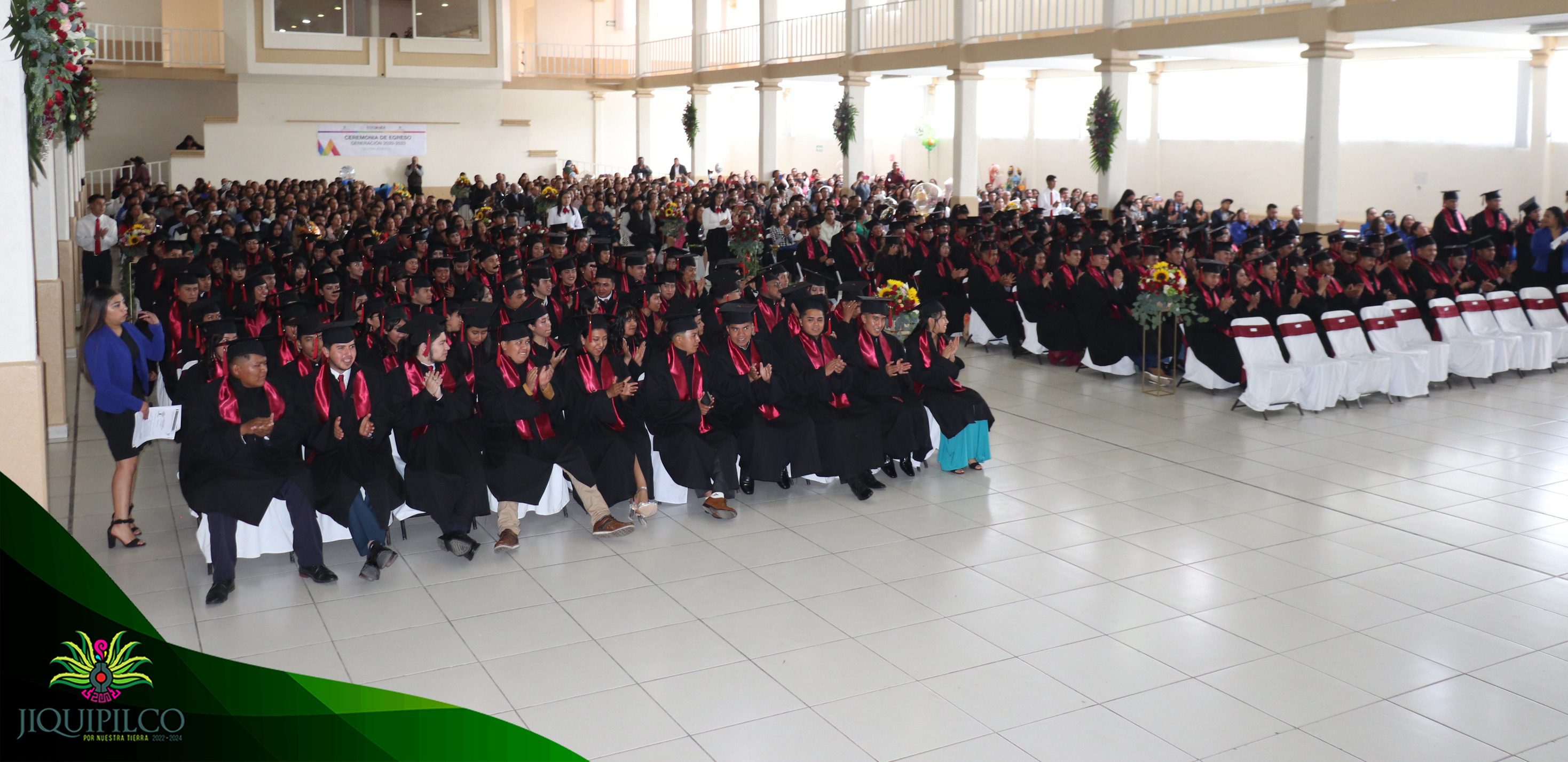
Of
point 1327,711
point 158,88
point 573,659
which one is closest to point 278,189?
point 158,88

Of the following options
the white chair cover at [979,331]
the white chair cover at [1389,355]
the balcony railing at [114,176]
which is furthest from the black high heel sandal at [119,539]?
the balcony railing at [114,176]

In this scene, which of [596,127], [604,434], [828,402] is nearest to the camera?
[604,434]

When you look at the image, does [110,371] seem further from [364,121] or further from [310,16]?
[364,121]

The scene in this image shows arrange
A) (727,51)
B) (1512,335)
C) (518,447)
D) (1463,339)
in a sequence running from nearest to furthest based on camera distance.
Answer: (518,447)
(1463,339)
(1512,335)
(727,51)

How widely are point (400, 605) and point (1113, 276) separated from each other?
917 centimetres

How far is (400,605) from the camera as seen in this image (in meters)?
6.57

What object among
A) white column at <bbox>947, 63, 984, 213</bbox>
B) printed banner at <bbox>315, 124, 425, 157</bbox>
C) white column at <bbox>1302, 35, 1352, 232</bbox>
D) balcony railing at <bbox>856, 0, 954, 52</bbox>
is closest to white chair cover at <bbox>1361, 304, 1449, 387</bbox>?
white column at <bbox>1302, 35, 1352, 232</bbox>

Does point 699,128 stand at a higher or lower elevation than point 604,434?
higher

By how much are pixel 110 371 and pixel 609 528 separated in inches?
122

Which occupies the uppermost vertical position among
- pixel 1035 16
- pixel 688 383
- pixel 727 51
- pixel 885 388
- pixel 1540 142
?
pixel 727 51

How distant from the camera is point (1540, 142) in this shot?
2117 centimetres

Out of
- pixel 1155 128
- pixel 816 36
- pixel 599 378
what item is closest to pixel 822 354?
pixel 599 378

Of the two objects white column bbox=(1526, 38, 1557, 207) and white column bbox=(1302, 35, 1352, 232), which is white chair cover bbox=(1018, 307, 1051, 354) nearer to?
white column bbox=(1302, 35, 1352, 232)

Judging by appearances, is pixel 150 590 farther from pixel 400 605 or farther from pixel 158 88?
pixel 158 88
